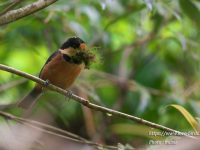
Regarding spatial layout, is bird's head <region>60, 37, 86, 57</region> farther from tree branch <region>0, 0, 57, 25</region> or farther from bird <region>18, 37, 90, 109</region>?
tree branch <region>0, 0, 57, 25</region>

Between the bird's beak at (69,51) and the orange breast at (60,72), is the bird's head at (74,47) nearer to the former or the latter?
the bird's beak at (69,51)

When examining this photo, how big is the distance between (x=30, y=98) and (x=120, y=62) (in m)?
1.23

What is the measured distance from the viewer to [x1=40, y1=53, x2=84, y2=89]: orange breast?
306 centimetres

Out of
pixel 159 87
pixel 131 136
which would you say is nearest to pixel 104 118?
pixel 131 136

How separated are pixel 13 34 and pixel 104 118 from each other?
1036mm

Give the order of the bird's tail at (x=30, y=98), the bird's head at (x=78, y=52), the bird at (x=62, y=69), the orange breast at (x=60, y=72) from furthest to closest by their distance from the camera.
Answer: the bird's tail at (x=30, y=98), the orange breast at (x=60, y=72), the bird at (x=62, y=69), the bird's head at (x=78, y=52)

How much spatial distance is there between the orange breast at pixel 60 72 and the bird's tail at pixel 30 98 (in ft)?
0.68

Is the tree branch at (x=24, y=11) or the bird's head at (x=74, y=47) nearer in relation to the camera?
the tree branch at (x=24, y=11)

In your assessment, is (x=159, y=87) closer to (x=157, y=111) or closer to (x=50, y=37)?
(x=157, y=111)

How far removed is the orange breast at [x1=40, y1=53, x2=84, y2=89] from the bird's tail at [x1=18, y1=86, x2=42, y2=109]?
0.68 feet

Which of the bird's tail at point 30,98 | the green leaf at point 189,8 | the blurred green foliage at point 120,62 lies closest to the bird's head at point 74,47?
the blurred green foliage at point 120,62

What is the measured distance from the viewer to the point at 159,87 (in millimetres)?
4180

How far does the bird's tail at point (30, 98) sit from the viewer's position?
321cm

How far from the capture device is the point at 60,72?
10.3 ft
